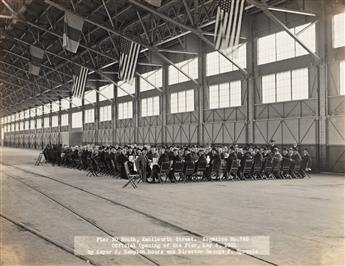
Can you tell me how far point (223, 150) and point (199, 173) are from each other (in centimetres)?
155

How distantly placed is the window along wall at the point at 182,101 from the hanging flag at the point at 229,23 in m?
11.8

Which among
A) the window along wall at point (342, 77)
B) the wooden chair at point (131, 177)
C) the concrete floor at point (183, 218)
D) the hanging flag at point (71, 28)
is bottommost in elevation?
the concrete floor at point (183, 218)

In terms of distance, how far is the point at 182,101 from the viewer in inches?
1159

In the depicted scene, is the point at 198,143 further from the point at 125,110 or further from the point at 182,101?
the point at 125,110

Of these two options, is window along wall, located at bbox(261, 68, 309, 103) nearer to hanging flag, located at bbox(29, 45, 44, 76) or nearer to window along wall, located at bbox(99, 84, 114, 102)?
hanging flag, located at bbox(29, 45, 44, 76)

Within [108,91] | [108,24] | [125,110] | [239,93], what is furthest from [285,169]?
[108,91]

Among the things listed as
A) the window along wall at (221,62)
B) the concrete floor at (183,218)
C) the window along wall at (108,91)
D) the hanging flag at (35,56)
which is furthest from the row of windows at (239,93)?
Answer: the hanging flag at (35,56)

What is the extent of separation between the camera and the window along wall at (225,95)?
2429 cm

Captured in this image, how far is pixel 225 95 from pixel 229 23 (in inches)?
367

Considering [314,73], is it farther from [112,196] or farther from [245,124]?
[112,196]

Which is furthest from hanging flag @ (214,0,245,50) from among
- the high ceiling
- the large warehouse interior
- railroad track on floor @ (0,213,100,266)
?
railroad track on floor @ (0,213,100,266)

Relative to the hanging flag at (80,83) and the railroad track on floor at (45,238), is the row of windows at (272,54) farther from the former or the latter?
the railroad track on floor at (45,238)

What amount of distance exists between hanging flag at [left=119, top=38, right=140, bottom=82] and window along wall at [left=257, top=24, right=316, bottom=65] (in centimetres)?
717

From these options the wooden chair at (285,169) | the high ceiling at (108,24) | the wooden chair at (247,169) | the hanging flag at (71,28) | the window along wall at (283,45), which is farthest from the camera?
the hanging flag at (71,28)
